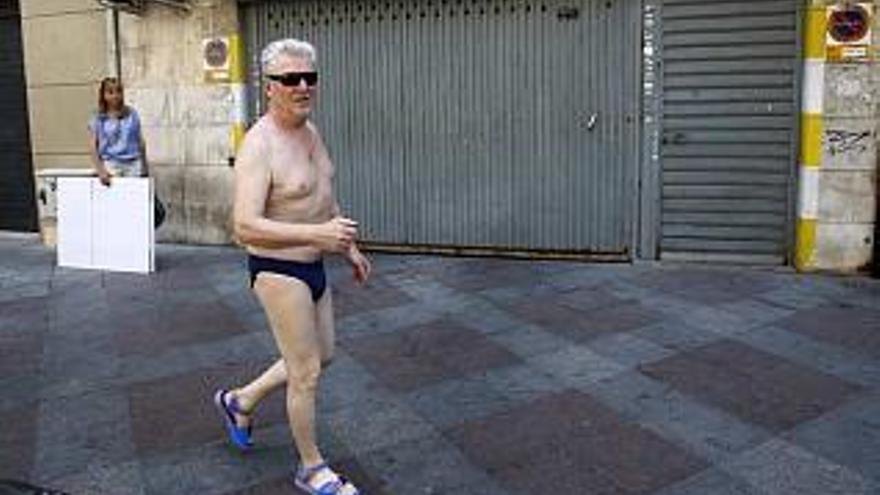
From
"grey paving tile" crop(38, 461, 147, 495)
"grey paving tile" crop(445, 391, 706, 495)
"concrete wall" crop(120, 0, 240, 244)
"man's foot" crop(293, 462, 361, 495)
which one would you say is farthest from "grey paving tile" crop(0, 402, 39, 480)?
"concrete wall" crop(120, 0, 240, 244)

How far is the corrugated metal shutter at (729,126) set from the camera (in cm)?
754

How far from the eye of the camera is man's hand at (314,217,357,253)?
3.29 m

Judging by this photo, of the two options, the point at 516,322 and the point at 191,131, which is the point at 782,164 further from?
the point at 191,131

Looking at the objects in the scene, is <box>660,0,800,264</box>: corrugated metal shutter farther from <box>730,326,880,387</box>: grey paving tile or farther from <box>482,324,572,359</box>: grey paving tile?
<box>482,324,572,359</box>: grey paving tile

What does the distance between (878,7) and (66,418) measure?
6.59 m

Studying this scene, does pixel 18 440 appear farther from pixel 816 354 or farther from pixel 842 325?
pixel 842 325

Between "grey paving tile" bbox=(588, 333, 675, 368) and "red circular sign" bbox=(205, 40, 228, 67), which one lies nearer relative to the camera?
"grey paving tile" bbox=(588, 333, 675, 368)

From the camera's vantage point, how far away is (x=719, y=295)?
6.96 metres

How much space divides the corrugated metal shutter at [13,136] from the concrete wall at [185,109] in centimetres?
179

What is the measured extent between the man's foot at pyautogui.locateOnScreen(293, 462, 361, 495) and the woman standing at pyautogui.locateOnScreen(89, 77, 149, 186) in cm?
533

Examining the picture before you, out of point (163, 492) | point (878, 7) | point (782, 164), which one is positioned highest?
point (878, 7)

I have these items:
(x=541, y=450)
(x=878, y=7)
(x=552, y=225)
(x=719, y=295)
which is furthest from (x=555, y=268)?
(x=541, y=450)

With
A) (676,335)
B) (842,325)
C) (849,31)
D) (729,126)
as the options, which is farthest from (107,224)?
(849,31)

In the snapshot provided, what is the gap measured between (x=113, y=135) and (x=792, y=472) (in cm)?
658
